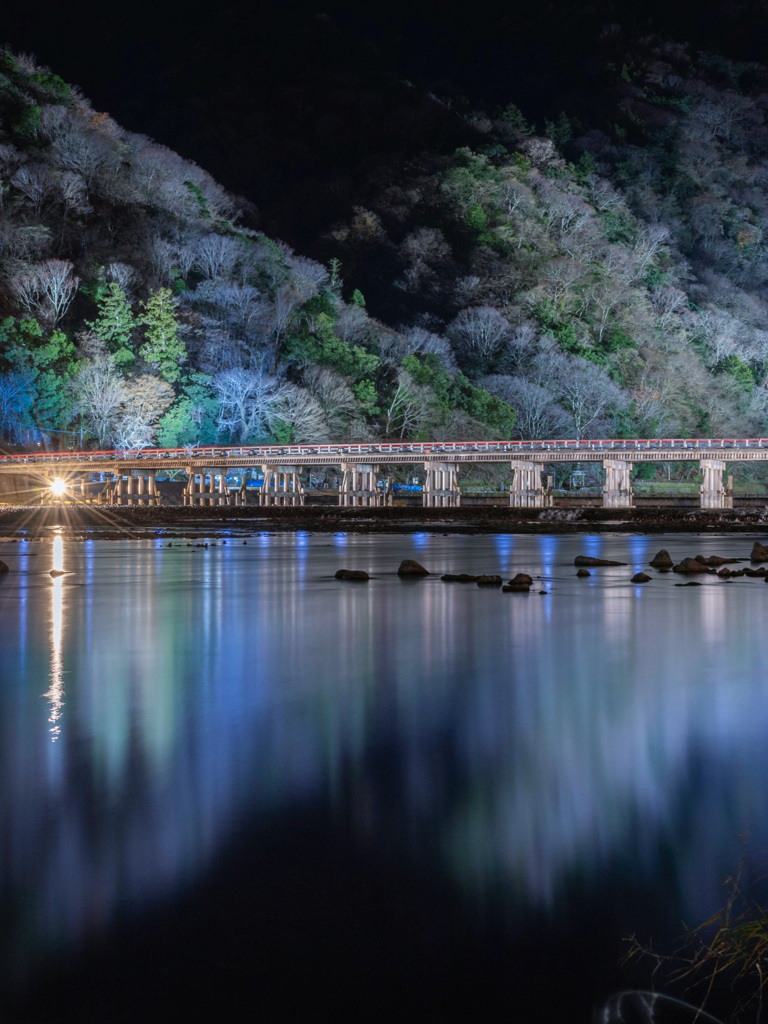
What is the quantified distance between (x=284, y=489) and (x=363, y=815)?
5172cm

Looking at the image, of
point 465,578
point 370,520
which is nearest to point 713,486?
point 370,520

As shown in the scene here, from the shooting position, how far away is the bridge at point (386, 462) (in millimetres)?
49000

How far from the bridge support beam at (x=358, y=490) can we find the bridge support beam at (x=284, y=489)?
2854 mm

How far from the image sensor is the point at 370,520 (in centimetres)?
4528

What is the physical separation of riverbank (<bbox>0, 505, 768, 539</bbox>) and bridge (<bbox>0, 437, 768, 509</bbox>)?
2734mm

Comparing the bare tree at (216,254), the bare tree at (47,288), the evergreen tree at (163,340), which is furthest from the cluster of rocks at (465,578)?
the bare tree at (216,254)

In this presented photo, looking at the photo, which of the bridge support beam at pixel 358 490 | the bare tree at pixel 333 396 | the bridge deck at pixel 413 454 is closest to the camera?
the bridge deck at pixel 413 454

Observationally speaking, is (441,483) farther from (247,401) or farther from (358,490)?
(247,401)

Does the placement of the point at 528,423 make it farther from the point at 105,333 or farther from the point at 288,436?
the point at 105,333

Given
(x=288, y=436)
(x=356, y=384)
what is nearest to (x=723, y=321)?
(x=356, y=384)

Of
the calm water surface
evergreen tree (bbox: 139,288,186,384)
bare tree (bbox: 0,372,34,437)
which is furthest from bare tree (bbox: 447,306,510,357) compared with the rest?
the calm water surface

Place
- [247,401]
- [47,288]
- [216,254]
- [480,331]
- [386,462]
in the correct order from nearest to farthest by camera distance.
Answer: [386,462]
[247,401]
[47,288]
[216,254]
[480,331]

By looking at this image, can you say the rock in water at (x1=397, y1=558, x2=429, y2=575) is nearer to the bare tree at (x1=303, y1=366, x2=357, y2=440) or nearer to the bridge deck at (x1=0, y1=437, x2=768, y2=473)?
the bridge deck at (x1=0, y1=437, x2=768, y2=473)

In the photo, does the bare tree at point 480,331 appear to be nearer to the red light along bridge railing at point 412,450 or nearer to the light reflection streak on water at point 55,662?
the red light along bridge railing at point 412,450
